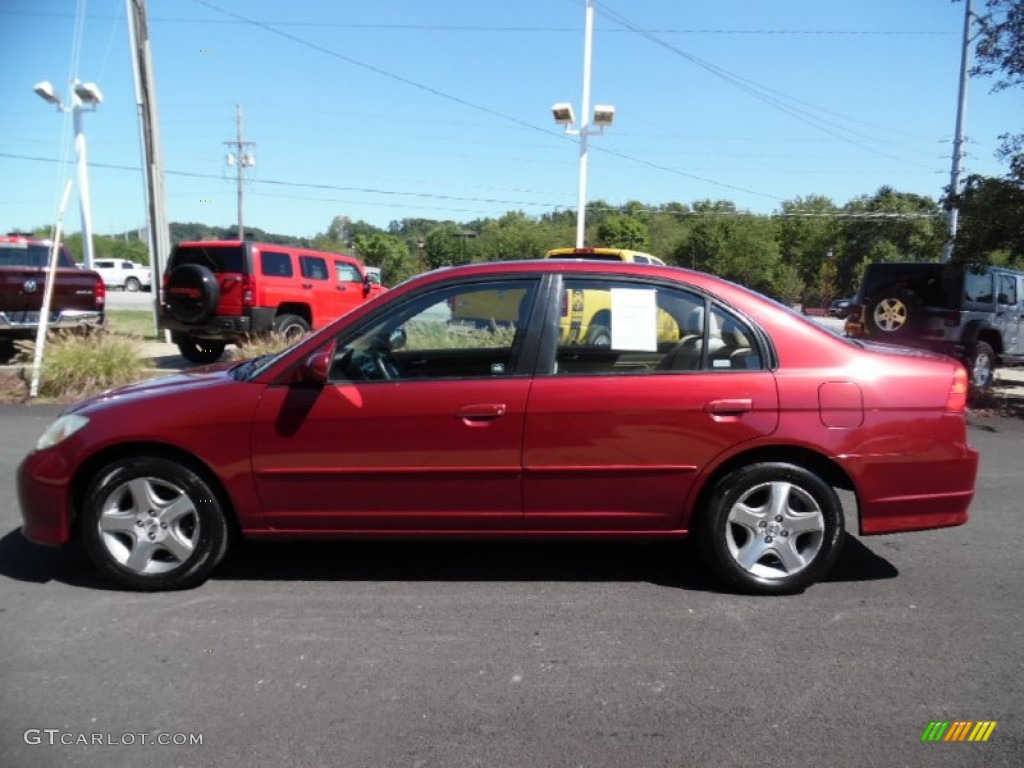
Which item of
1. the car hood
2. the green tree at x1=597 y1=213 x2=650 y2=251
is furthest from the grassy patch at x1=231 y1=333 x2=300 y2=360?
the green tree at x1=597 y1=213 x2=650 y2=251

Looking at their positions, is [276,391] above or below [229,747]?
above

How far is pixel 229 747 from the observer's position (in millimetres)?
2527

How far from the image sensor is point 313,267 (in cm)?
1322

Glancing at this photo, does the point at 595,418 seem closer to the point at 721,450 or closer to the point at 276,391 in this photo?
the point at 721,450

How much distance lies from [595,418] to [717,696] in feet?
4.28

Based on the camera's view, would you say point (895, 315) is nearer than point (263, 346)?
No

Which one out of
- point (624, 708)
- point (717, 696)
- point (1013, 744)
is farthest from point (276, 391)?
point (1013, 744)

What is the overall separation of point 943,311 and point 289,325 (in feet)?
A: 32.6

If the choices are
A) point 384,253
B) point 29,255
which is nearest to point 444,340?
point 29,255

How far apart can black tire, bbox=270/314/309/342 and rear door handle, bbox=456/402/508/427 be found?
29.6ft

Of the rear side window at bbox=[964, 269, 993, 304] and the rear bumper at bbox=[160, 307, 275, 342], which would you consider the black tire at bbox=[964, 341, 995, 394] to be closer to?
the rear side window at bbox=[964, 269, 993, 304]

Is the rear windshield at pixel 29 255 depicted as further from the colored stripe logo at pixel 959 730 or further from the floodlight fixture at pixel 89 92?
the colored stripe logo at pixel 959 730

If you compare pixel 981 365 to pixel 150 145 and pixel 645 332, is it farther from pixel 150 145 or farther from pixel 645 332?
pixel 150 145

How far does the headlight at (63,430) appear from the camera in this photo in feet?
11.9
